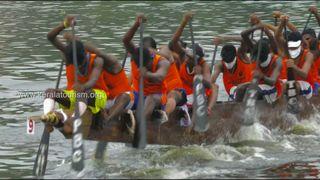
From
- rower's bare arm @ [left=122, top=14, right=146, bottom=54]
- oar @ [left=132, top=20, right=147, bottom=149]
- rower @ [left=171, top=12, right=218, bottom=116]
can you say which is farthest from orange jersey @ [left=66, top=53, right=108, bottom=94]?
rower @ [left=171, top=12, right=218, bottom=116]

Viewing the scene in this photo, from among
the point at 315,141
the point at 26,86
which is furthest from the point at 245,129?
the point at 26,86

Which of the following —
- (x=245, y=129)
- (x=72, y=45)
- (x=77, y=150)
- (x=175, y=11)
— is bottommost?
(x=175, y=11)

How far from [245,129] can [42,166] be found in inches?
196

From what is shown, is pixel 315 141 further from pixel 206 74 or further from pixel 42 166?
pixel 42 166

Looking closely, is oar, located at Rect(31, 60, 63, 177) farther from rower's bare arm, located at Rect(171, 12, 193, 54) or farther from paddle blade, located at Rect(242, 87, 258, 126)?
paddle blade, located at Rect(242, 87, 258, 126)

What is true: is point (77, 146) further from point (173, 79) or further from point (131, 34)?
point (173, 79)

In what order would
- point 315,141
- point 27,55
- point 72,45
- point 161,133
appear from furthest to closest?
point 27,55 < point 315,141 < point 161,133 < point 72,45

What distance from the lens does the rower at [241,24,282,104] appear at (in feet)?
55.2

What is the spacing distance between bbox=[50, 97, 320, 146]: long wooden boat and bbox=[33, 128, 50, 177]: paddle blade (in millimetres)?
389

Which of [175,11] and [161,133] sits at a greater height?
[161,133]

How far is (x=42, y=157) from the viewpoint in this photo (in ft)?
44.7

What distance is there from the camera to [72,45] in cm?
1352

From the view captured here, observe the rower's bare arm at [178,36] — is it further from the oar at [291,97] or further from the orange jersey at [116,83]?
the oar at [291,97]

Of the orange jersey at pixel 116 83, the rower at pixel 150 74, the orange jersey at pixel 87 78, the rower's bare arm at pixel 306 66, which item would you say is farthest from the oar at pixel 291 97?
the orange jersey at pixel 87 78
